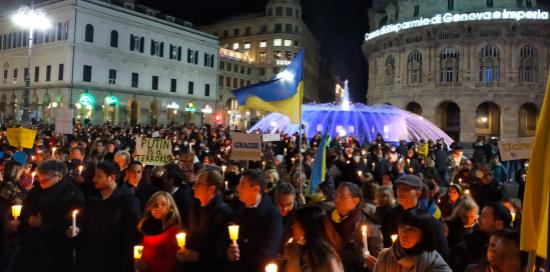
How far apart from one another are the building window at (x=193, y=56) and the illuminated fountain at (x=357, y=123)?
31.0 meters

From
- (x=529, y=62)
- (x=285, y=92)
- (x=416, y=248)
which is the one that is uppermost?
(x=529, y=62)

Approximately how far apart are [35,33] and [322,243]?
5825 centimetres

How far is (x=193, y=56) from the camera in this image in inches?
2477

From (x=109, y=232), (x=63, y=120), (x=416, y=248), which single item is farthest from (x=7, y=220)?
(x=63, y=120)

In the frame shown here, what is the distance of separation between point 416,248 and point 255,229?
1.79 meters

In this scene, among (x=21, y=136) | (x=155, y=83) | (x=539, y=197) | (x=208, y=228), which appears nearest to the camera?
(x=539, y=197)

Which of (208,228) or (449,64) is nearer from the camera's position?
(208,228)

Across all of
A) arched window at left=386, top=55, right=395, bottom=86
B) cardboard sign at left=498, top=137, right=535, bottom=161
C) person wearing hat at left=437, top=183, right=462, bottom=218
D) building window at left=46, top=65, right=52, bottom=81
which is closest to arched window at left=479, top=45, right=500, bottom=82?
arched window at left=386, top=55, right=395, bottom=86

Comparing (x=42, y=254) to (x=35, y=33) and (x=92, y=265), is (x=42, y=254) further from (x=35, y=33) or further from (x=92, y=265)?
(x=35, y=33)

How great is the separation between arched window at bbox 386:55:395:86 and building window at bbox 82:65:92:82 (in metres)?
36.4

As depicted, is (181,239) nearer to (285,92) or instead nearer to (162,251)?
Result: (162,251)

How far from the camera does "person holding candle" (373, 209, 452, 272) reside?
11.6 feet

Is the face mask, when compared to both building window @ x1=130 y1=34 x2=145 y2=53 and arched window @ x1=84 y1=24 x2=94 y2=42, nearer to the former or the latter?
arched window @ x1=84 y1=24 x2=94 y2=42

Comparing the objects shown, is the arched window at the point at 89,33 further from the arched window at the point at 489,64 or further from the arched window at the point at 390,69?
the arched window at the point at 489,64
